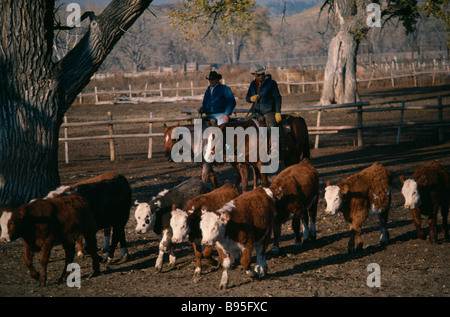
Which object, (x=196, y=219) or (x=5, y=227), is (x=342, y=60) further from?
(x=5, y=227)

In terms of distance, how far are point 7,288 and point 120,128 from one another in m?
19.2

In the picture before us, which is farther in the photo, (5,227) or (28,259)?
(28,259)

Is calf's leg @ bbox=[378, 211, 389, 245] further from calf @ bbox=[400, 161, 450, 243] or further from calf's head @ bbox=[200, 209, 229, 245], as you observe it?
calf's head @ bbox=[200, 209, 229, 245]

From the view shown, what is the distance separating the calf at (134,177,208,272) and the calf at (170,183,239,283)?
1.01ft

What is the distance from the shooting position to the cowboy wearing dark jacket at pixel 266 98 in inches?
440

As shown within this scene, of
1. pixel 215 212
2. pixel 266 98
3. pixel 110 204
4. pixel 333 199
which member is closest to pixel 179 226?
pixel 215 212

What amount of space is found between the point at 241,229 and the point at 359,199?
2.28 metres

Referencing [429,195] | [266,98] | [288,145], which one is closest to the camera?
[429,195]

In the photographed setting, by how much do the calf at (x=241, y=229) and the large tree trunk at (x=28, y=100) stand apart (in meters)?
4.72

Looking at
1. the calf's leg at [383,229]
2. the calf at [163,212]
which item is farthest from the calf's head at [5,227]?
the calf's leg at [383,229]

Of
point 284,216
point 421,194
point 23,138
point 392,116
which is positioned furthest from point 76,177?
point 392,116

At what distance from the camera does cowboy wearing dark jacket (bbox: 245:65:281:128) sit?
11.2 m

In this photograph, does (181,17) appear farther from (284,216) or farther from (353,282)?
(353,282)

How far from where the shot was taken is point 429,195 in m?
8.02
